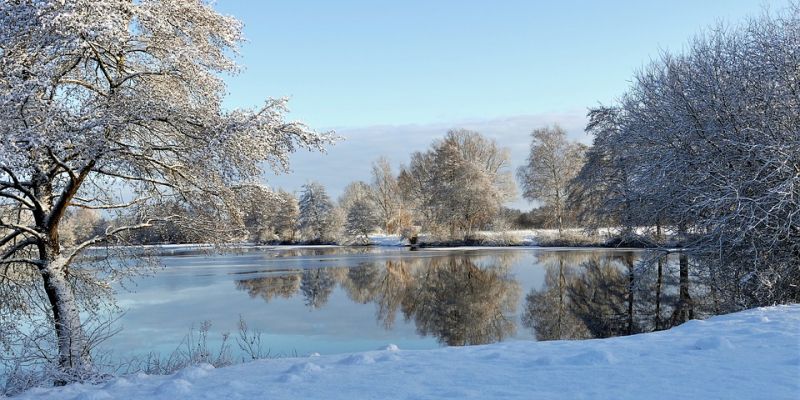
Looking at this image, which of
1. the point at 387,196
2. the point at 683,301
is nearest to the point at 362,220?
the point at 387,196

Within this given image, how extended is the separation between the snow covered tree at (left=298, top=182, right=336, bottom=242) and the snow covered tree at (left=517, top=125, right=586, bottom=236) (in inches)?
883

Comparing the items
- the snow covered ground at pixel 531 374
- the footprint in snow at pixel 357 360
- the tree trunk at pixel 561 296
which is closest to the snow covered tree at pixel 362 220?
the tree trunk at pixel 561 296

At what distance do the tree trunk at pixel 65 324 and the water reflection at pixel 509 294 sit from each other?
25.9 feet

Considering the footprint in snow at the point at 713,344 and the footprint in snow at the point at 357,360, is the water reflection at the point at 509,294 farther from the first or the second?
the footprint in snow at the point at 713,344

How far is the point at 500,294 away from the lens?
1995 cm

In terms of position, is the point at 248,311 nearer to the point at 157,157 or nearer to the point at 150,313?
the point at 150,313

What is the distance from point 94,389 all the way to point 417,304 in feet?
43.1

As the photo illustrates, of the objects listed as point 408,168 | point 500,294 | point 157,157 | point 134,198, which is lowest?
point 500,294

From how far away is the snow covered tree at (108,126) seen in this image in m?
6.42

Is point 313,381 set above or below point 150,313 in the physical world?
above

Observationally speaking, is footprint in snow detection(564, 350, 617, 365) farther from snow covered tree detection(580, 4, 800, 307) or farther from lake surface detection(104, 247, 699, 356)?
lake surface detection(104, 247, 699, 356)

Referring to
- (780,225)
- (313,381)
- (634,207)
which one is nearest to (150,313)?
(313,381)

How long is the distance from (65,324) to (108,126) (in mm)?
2999

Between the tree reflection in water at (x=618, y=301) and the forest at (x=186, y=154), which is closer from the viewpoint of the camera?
the forest at (x=186, y=154)
